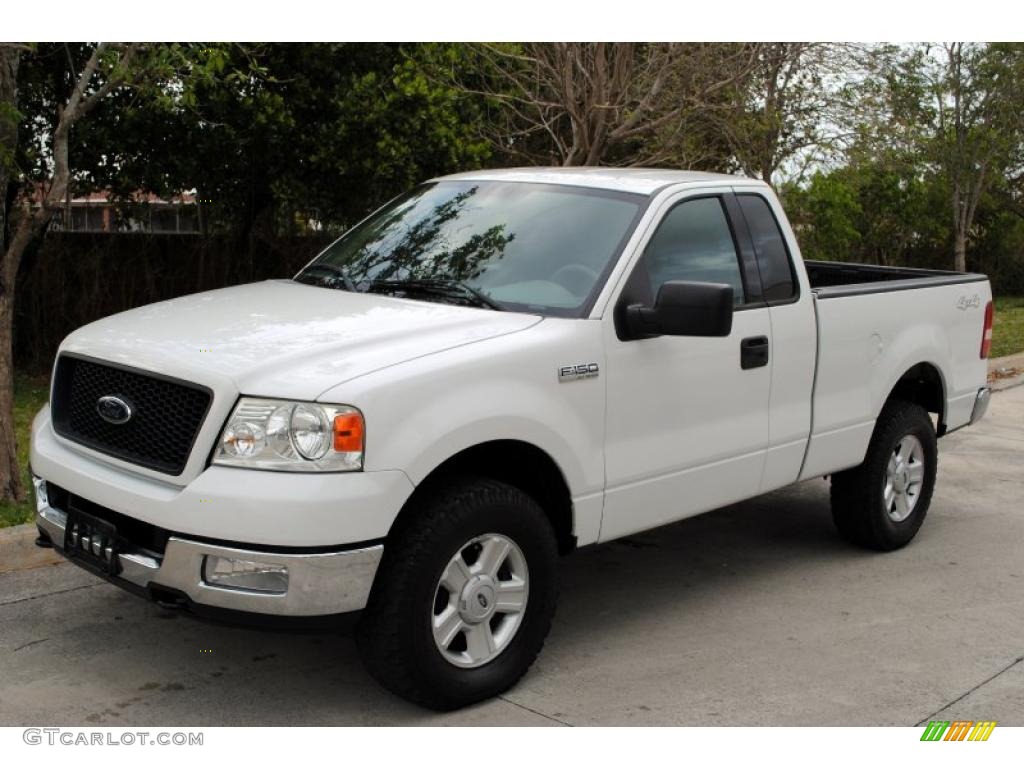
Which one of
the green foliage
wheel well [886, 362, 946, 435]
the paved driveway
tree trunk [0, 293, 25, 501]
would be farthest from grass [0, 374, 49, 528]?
wheel well [886, 362, 946, 435]

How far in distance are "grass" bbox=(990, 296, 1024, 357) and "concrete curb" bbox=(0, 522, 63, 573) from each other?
11.3m

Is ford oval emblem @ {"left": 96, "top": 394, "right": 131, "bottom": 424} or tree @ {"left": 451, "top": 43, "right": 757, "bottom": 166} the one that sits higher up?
tree @ {"left": 451, "top": 43, "right": 757, "bottom": 166}

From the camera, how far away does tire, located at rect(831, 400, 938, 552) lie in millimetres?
6484

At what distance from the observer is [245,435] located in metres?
4.12

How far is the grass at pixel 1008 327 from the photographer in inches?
590

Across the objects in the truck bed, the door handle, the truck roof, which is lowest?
the door handle

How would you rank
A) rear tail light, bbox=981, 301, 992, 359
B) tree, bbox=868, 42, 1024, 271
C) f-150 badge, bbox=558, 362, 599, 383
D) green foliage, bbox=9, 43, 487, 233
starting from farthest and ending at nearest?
A: tree, bbox=868, 42, 1024, 271, green foliage, bbox=9, 43, 487, 233, rear tail light, bbox=981, 301, 992, 359, f-150 badge, bbox=558, 362, 599, 383

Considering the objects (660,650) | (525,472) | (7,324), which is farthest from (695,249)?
(7,324)

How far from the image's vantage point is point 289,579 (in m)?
4.04

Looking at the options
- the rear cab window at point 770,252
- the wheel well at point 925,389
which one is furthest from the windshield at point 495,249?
the wheel well at point 925,389

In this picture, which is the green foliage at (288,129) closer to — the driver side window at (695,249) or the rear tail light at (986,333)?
the rear tail light at (986,333)

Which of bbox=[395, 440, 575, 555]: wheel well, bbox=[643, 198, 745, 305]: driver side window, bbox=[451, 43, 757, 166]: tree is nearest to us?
bbox=[395, 440, 575, 555]: wheel well

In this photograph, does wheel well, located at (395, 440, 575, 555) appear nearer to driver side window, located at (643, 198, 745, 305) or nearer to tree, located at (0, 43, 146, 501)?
driver side window, located at (643, 198, 745, 305)

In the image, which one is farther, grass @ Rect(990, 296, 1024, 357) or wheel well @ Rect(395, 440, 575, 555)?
grass @ Rect(990, 296, 1024, 357)
